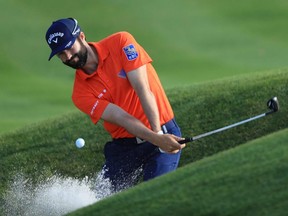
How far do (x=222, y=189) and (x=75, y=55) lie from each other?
93.8 inches

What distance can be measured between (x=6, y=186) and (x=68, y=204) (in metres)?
1.81

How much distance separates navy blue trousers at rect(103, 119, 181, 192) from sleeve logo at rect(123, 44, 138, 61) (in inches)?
27.7

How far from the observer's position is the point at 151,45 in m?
18.7

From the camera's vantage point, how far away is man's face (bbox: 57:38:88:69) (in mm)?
8164

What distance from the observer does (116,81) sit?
8.34m

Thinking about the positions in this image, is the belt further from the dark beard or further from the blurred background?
the blurred background

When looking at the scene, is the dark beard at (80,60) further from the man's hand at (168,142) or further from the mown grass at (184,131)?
the mown grass at (184,131)

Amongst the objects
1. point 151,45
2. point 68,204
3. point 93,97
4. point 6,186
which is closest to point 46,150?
point 6,186

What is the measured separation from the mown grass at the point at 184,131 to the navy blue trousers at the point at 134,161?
232 cm

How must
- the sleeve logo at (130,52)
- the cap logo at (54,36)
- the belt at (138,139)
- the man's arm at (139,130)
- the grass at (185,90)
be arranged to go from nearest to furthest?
the grass at (185,90), the man's arm at (139,130), the cap logo at (54,36), the sleeve logo at (130,52), the belt at (138,139)

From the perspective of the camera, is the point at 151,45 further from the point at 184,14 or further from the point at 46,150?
the point at 46,150

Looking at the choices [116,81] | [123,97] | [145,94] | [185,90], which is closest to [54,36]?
[116,81]

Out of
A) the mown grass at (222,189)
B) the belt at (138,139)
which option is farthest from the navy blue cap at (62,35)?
the mown grass at (222,189)

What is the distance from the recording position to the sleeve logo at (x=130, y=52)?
27.0 ft
